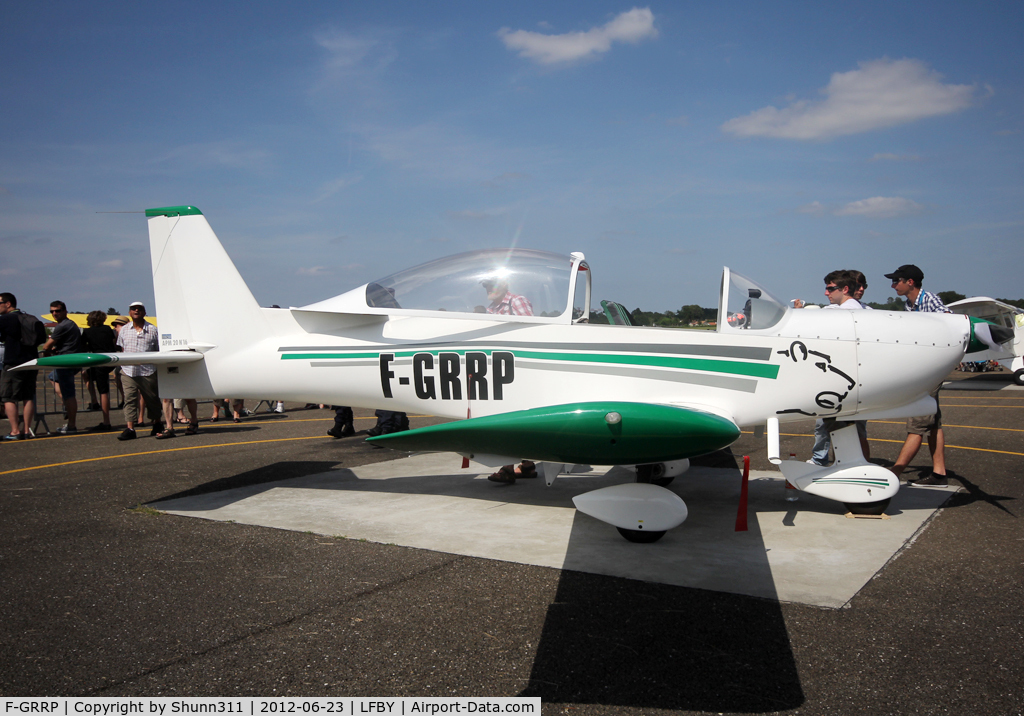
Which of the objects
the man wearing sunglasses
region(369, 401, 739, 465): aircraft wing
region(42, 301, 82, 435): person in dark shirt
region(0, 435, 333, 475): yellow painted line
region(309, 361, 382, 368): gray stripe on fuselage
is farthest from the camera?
region(42, 301, 82, 435): person in dark shirt

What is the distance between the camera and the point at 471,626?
10.4ft

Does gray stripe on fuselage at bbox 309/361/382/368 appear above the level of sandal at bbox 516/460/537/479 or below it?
above

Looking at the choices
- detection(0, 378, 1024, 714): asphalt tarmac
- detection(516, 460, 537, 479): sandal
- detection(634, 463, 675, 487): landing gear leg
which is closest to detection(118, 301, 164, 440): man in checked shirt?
detection(0, 378, 1024, 714): asphalt tarmac

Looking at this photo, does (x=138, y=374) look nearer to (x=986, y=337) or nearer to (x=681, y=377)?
(x=681, y=377)

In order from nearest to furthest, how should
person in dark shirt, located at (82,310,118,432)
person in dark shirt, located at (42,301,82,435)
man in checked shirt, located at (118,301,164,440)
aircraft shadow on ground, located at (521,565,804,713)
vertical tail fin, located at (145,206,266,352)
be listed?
1. aircraft shadow on ground, located at (521,565,804,713)
2. vertical tail fin, located at (145,206,266,352)
3. man in checked shirt, located at (118,301,164,440)
4. person in dark shirt, located at (42,301,82,435)
5. person in dark shirt, located at (82,310,118,432)

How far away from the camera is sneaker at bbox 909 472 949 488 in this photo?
19.8 ft

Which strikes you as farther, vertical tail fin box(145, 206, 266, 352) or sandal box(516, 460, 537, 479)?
sandal box(516, 460, 537, 479)

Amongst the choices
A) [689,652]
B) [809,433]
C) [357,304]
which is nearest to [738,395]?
[689,652]

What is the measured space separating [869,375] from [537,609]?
299 centimetres

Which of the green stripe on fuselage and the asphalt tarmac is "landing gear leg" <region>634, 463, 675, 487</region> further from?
the asphalt tarmac

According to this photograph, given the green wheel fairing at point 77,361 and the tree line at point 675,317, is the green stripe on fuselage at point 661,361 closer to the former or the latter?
the tree line at point 675,317

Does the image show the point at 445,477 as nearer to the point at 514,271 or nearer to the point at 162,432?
the point at 514,271

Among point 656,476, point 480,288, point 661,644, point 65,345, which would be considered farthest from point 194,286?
point 65,345

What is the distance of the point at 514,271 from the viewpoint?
5.04 m
